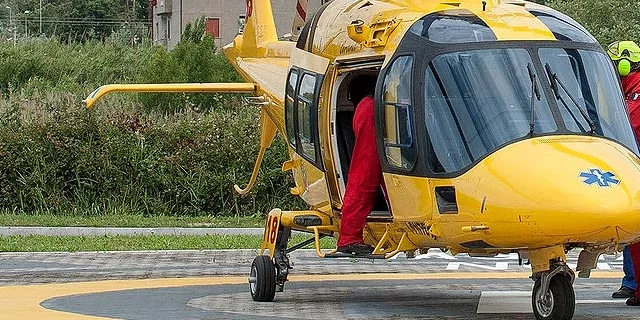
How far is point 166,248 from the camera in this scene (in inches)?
756

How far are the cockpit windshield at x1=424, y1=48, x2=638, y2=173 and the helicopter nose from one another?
257mm

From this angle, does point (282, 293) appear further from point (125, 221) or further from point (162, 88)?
point (125, 221)

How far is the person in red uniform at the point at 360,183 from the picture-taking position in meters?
11.3

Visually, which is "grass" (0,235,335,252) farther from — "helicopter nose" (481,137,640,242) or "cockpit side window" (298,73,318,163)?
"helicopter nose" (481,137,640,242)

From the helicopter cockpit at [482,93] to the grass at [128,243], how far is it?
8939 mm

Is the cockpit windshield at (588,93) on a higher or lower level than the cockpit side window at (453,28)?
lower

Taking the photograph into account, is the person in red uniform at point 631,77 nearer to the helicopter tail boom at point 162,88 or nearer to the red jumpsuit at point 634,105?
the red jumpsuit at point 634,105

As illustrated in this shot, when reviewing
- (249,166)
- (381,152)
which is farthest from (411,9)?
(249,166)

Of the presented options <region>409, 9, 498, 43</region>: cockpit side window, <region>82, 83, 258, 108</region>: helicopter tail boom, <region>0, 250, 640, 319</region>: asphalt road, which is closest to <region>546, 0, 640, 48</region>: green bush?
<region>0, 250, 640, 319</region>: asphalt road

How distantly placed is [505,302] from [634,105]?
216 cm

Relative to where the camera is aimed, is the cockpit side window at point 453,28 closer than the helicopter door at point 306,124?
Yes

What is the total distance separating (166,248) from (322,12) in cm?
700

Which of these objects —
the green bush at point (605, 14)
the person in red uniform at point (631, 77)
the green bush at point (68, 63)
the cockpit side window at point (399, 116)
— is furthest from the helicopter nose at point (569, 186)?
the green bush at point (605, 14)

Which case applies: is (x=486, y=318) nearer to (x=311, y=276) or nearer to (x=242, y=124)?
(x=311, y=276)
